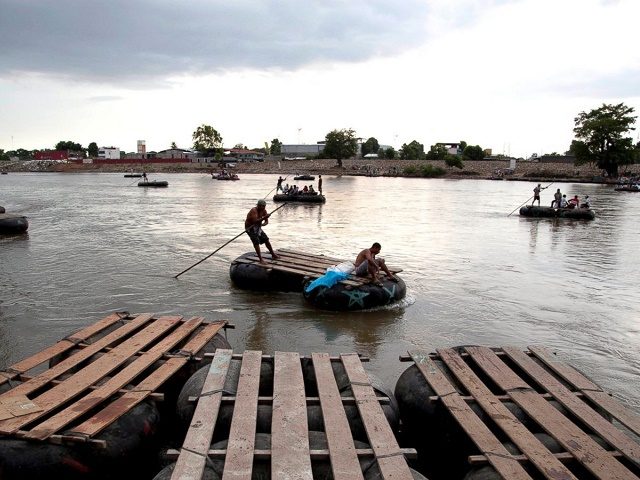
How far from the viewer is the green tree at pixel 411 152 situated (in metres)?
108

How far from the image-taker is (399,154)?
11962 centimetres

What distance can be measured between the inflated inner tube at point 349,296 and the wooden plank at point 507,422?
3849 millimetres

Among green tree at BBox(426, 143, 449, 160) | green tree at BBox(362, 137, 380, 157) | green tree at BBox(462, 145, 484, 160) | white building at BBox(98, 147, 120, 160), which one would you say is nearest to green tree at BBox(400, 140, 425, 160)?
green tree at BBox(426, 143, 449, 160)

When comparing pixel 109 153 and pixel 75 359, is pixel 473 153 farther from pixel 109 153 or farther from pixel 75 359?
pixel 75 359

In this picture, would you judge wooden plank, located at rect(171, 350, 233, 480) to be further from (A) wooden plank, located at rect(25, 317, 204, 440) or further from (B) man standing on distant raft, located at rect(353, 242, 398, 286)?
(B) man standing on distant raft, located at rect(353, 242, 398, 286)

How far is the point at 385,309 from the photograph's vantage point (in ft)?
30.9

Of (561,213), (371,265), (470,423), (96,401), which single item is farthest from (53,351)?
(561,213)

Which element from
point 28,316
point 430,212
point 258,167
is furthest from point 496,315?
point 258,167

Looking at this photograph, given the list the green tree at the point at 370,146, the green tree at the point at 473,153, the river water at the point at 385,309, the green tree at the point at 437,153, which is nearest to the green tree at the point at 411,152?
the green tree at the point at 437,153

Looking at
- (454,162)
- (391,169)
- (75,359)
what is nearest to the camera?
(75,359)

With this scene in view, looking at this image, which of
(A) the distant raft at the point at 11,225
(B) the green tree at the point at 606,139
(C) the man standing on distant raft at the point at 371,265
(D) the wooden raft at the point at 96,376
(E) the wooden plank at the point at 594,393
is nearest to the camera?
(D) the wooden raft at the point at 96,376

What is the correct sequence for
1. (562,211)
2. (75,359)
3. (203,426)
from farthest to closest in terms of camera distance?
(562,211), (75,359), (203,426)

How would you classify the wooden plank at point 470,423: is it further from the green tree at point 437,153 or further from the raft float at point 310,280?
the green tree at point 437,153

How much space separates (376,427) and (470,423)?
829 millimetres
